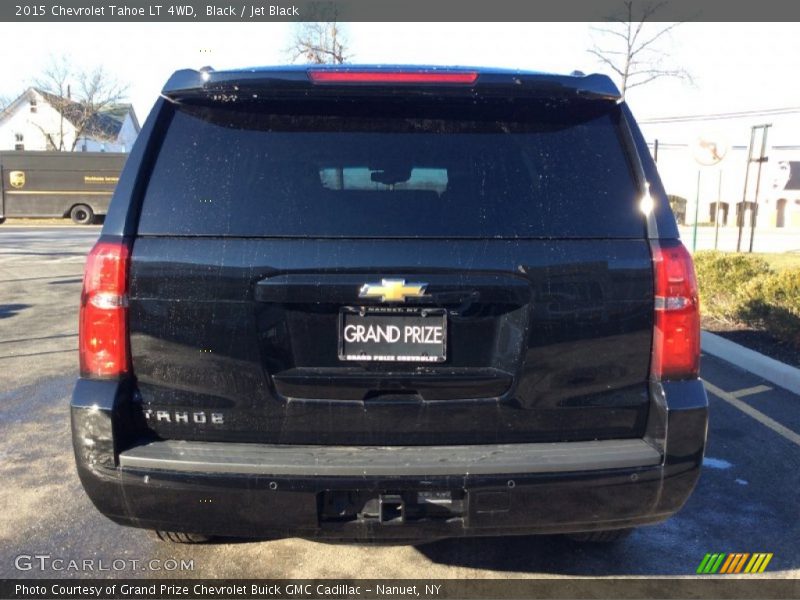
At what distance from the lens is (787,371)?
6.69 metres

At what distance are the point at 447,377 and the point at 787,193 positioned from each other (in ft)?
174

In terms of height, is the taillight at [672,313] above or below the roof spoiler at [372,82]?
below

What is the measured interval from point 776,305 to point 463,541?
5.76 metres

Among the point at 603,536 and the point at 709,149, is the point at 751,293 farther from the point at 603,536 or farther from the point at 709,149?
the point at 603,536

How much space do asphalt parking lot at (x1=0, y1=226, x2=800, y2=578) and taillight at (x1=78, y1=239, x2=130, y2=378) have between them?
1.19m

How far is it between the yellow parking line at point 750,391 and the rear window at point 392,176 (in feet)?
13.7

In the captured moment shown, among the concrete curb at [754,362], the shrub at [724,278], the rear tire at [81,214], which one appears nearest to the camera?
the concrete curb at [754,362]

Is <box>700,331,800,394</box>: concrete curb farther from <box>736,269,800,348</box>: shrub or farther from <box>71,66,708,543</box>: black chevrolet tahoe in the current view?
<box>71,66,708,543</box>: black chevrolet tahoe

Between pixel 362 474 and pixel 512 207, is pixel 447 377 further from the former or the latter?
pixel 512 207

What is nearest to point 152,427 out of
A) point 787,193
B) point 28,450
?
point 28,450
